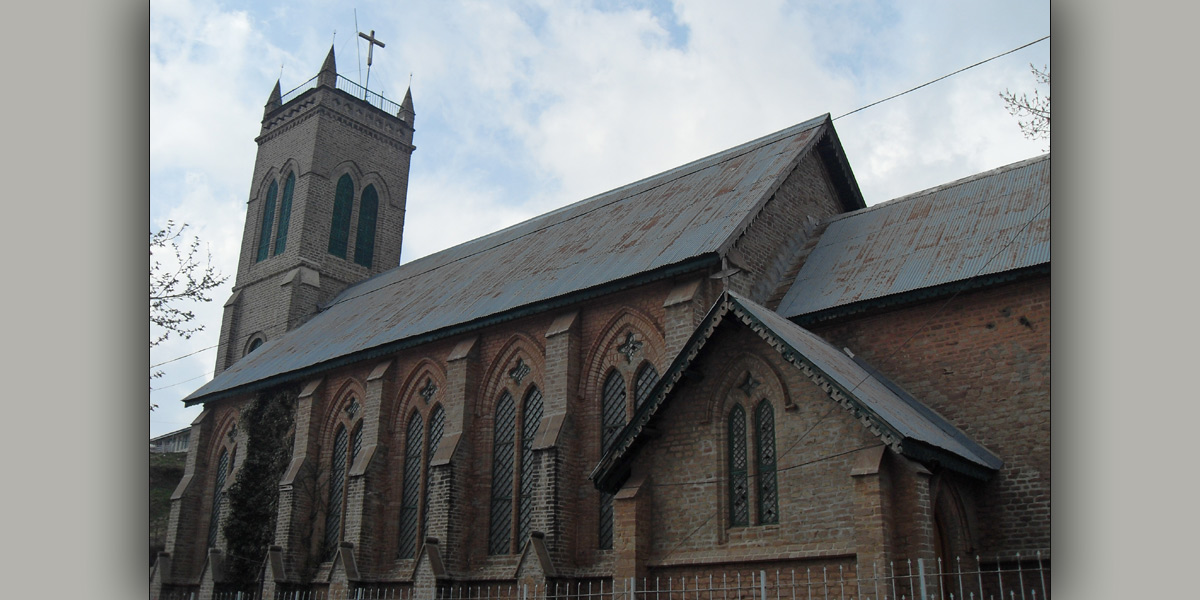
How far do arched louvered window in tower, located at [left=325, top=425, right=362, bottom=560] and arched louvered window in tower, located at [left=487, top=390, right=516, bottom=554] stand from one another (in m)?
4.63

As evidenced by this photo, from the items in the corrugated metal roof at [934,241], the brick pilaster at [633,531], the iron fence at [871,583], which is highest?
the corrugated metal roof at [934,241]

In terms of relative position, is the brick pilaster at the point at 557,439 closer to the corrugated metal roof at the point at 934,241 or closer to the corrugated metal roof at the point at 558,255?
the corrugated metal roof at the point at 558,255

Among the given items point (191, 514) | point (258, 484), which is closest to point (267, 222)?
point (191, 514)

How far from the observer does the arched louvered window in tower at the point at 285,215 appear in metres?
37.1

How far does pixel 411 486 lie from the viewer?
2359 centimetres

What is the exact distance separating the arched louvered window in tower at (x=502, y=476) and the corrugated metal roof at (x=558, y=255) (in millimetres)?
2245

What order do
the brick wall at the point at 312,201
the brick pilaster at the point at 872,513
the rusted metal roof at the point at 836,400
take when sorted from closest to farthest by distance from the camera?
the brick pilaster at the point at 872,513, the rusted metal roof at the point at 836,400, the brick wall at the point at 312,201

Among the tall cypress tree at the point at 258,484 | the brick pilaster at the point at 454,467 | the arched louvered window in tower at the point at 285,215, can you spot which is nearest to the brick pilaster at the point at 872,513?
the brick pilaster at the point at 454,467

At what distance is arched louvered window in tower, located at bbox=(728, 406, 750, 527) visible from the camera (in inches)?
517

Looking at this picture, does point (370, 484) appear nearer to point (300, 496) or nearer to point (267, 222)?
point (300, 496)

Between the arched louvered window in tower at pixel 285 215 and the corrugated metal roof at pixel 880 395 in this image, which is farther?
the arched louvered window in tower at pixel 285 215

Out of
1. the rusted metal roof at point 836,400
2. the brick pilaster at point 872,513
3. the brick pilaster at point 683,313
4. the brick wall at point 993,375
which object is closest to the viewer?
the brick pilaster at point 872,513
